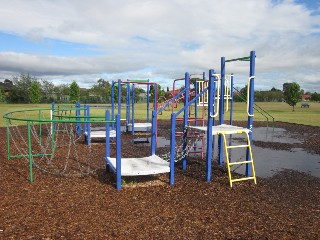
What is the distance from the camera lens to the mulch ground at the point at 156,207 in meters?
4.14

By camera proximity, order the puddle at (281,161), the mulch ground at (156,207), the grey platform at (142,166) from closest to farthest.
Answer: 1. the mulch ground at (156,207)
2. the grey platform at (142,166)
3. the puddle at (281,161)

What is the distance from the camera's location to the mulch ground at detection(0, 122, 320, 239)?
4.14 metres

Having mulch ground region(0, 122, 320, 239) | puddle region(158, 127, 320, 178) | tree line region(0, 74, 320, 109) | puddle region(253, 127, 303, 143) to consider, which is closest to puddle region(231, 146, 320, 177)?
puddle region(158, 127, 320, 178)

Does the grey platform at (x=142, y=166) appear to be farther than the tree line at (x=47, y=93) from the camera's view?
No

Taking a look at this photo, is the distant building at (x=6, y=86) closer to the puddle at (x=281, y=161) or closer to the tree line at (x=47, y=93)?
the tree line at (x=47, y=93)

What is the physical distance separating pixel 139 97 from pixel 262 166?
2777 inches

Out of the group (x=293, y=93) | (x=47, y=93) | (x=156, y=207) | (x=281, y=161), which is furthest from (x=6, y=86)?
(x=156, y=207)

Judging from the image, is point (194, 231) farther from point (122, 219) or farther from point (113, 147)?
point (113, 147)

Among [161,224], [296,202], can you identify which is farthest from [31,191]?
[296,202]

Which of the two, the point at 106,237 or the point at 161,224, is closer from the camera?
the point at 106,237

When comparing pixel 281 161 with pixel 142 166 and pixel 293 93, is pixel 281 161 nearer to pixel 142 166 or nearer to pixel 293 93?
pixel 142 166

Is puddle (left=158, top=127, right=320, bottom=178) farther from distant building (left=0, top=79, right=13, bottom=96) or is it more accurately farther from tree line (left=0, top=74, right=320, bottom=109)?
distant building (left=0, top=79, right=13, bottom=96)

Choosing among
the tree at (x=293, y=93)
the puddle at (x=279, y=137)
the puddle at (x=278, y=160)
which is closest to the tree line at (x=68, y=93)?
the tree at (x=293, y=93)

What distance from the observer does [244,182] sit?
6723mm
